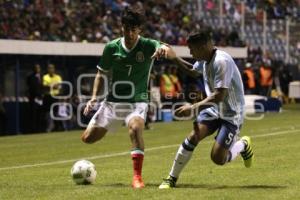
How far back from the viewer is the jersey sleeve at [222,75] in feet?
32.8

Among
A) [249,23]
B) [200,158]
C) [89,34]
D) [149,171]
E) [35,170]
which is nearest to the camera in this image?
[149,171]

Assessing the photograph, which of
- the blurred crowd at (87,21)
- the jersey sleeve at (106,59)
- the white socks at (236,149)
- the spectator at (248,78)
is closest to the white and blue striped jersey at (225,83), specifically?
the white socks at (236,149)

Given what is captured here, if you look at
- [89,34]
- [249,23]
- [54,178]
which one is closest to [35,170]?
[54,178]

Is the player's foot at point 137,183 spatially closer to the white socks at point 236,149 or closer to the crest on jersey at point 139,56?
the white socks at point 236,149

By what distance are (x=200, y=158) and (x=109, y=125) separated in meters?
4.26

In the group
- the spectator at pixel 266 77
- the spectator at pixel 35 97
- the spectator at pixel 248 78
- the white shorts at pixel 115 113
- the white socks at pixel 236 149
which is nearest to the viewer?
the white socks at pixel 236 149

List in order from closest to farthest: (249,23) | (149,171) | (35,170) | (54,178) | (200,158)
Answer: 1. (54,178)
2. (149,171)
3. (35,170)
4. (200,158)
5. (249,23)

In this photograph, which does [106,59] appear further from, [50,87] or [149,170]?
[50,87]

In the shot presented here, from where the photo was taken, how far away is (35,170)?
1388 cm

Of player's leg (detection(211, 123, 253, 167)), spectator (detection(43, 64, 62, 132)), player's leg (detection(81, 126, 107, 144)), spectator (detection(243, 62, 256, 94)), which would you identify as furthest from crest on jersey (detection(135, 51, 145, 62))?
spectator (detection(243, 62, 256, 94))

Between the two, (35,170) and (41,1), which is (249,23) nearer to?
(41,1)

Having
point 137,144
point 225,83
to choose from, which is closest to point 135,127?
point 137,144

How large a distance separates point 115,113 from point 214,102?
1584 mm

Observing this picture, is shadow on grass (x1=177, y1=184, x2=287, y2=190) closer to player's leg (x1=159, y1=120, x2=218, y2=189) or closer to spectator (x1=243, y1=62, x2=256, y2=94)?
player's leg (x1=159, y1=120, x2=218, y2=189)
